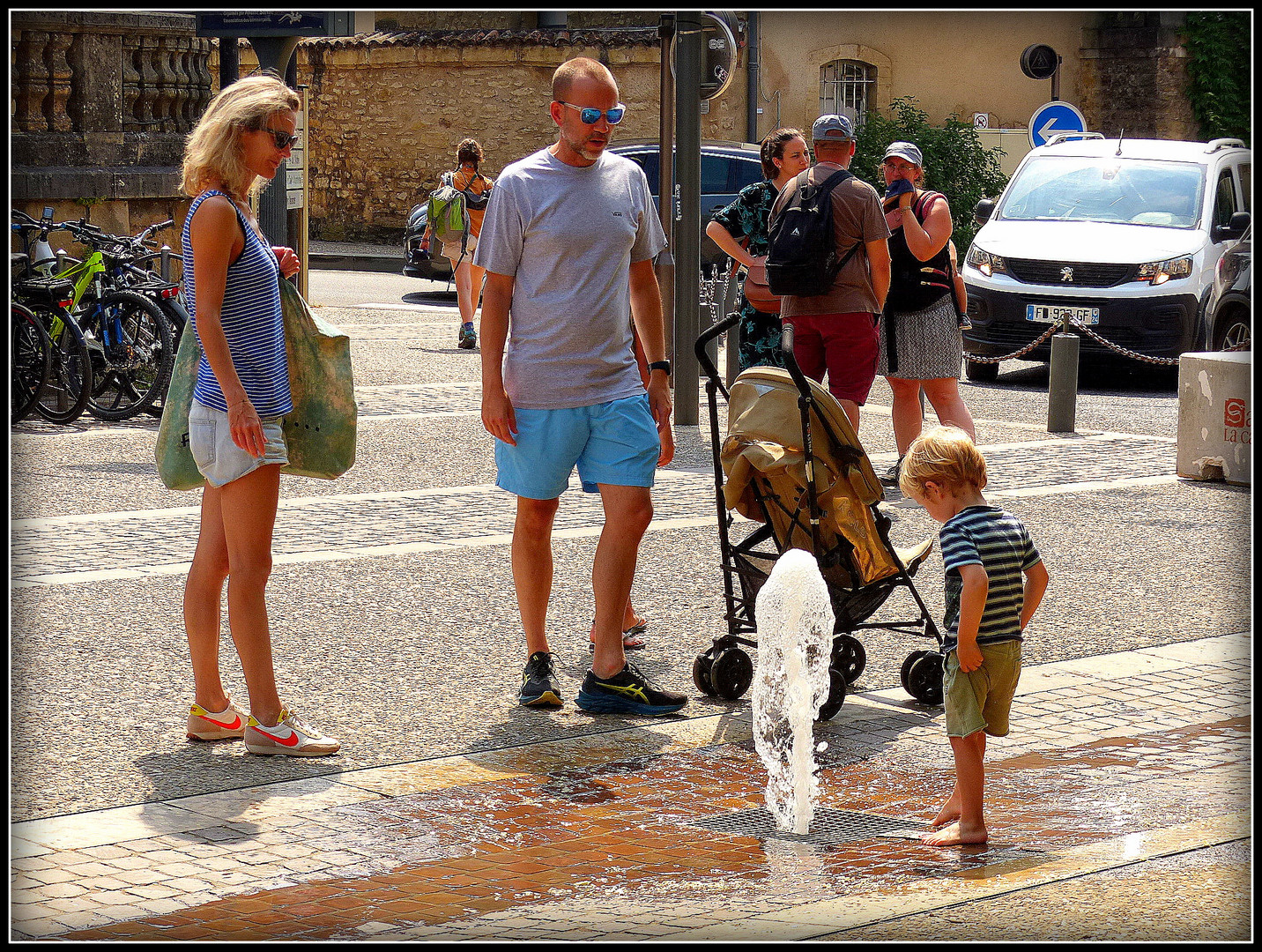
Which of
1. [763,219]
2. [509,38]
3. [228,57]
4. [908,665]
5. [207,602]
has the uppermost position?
[509,38]

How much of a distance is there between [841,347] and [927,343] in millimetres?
1523

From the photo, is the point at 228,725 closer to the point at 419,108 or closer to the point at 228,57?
the point at 228,57

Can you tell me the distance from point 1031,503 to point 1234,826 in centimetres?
528

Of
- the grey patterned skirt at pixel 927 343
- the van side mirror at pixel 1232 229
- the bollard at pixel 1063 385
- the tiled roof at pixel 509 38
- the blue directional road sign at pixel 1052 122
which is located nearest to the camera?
the grey patterned skirt at pixel 927 343

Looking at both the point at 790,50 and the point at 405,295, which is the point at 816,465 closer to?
the point at 405,295

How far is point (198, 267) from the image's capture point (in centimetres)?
542

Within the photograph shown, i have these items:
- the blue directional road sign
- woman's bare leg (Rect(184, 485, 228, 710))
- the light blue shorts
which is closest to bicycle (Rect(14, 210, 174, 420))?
the light blue shorts

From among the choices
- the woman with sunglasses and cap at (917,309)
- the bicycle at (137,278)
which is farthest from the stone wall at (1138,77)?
the woman with sunglasses and cap at (917,309)

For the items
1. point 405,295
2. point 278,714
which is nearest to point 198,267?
point 278,714

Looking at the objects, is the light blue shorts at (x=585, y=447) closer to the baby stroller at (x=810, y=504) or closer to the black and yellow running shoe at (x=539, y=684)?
the baby stroller at (x=810, y=504)

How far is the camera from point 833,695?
6074mm

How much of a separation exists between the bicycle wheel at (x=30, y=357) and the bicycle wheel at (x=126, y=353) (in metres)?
0.36

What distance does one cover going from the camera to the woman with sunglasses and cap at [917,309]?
10258 mm

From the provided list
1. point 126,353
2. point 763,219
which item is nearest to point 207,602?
point 763,219
